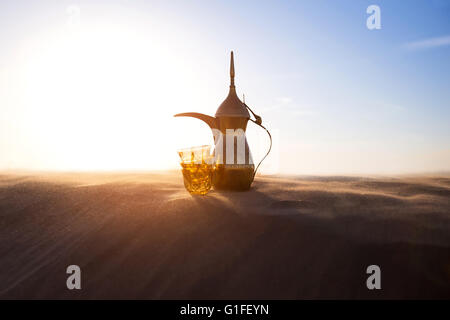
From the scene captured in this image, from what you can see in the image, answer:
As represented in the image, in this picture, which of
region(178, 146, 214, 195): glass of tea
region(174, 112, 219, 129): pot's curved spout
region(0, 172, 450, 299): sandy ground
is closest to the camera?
region(0, 172, 450, 299): sandy ground

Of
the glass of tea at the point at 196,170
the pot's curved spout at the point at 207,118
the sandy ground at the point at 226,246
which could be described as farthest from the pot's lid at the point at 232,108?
the sandy ground at the point at 226,246

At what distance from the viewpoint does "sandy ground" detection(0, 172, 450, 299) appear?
1.51 meters

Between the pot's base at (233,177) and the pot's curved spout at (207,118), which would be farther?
the pot's curved spout at (207,118)

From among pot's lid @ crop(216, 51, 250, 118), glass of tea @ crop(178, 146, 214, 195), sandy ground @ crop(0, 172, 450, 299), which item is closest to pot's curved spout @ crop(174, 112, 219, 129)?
pot's lid @ crop(216, 51, 250, 118)

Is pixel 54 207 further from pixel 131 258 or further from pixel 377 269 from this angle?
pixel 377 269

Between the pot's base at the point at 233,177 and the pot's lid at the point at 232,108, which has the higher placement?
the pot's lid at the point at 232,108

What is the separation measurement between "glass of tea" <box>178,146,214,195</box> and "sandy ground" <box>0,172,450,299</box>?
189 millimetres

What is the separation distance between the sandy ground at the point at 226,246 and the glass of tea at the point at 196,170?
Answer: 19cm

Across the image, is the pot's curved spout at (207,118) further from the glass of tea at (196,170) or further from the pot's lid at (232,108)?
the glass of tea at (196,170)

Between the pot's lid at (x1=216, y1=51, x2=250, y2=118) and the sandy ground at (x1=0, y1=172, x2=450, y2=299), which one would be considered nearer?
the sandy ground at (x1=0, y1=172, x2=450, y2=299)

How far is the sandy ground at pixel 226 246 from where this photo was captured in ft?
4.97

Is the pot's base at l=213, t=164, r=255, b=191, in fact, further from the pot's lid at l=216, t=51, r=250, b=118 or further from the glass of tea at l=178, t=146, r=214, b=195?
the pot's lid at l=216, t=51, r=250, b=118
